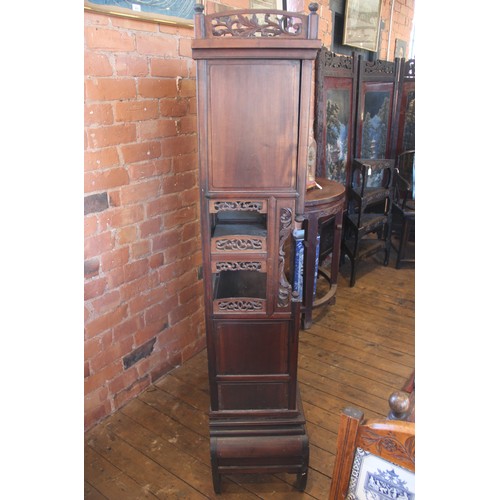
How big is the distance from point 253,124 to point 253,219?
44 cm

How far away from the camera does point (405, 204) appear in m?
3.54

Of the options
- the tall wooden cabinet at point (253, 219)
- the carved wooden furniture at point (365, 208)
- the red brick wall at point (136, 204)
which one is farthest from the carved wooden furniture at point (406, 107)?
the tall wooden cabinet at point (253, 219)

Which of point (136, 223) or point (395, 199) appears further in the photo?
point (395, 199)

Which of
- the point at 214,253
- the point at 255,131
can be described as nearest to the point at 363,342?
the point at 214,253

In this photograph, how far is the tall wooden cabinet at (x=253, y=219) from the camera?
128 centimetres

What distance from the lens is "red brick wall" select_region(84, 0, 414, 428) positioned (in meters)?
1.67

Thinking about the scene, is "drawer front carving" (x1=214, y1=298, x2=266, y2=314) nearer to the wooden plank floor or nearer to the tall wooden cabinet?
the tall wooden cabinet

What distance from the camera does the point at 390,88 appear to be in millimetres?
3498

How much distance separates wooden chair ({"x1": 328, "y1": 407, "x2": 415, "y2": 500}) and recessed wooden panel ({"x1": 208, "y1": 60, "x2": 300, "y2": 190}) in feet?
2.53

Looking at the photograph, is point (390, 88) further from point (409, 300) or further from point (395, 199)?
point (409, 300)

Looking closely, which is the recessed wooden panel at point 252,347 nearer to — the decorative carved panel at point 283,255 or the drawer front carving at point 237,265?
the decorative carved panel at point 283,255

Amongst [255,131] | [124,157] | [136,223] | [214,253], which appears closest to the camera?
[255,131]
